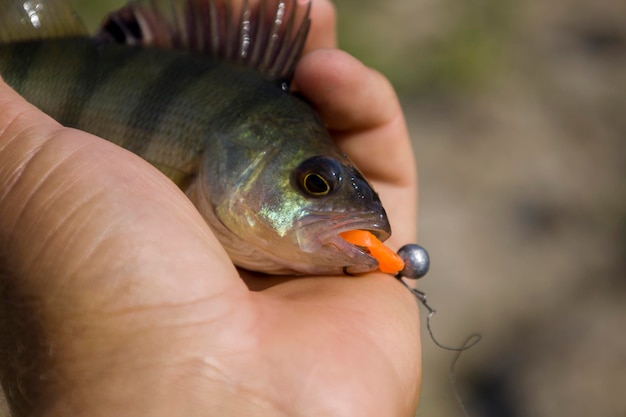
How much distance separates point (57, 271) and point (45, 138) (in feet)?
1.04

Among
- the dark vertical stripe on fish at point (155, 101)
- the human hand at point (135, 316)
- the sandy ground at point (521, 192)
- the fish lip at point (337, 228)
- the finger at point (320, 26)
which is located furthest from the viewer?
the sandy ground at point (521, 192)

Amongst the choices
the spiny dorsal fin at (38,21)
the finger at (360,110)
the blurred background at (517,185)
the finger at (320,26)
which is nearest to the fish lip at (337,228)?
the finger at (360,110)

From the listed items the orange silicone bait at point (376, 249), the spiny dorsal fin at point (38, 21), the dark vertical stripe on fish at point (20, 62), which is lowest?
the orange silicone bait at point (376, 249)

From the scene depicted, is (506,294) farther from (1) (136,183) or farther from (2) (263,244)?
(1) (136,183)

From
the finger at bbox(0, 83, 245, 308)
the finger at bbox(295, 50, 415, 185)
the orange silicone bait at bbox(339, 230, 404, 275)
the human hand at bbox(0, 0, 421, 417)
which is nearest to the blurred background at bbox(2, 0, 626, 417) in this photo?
the finger at bbox(295, 50, 415, 185)

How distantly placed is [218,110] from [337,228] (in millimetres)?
481

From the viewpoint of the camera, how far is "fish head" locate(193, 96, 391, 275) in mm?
1718

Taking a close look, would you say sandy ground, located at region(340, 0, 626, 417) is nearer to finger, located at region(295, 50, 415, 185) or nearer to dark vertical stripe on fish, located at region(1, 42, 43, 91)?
finger, located at region(295, 50, 415, 185)

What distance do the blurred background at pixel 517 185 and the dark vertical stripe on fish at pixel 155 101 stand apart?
6.63 ft

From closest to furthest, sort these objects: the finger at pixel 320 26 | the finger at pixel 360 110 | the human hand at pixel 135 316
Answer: the human hand at pixel 135 316 < the finger at pixel 360 110 < the finger at pixel 320 26

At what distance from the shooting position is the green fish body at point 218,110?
1.74 m

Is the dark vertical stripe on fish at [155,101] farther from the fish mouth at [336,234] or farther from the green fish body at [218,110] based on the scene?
the fish mouth at [336,234]

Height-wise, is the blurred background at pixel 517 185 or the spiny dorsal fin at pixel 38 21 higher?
the spiny dorsal fin at pixel 38 21

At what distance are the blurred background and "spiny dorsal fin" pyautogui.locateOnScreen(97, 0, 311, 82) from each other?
1.93 metres
